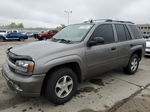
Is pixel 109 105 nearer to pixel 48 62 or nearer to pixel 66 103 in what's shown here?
pixel 66 103

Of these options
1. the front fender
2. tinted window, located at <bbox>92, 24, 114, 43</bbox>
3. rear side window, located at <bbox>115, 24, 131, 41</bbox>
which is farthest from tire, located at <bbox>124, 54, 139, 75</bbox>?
the front fender

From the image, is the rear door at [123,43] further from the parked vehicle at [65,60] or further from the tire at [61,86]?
the tire at [61,86]

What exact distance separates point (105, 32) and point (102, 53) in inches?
25.3

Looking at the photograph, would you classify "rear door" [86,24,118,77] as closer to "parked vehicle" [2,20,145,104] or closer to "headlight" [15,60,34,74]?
"parked vehicle" [2,20,145,104]

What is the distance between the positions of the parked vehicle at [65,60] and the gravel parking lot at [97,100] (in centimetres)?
28

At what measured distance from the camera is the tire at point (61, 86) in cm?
260

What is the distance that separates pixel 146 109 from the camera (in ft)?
8.89

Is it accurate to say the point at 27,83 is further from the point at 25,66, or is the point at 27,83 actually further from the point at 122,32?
the point at 122,32

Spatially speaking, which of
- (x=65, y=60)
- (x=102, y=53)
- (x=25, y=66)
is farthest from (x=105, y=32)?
(x=25, y=66)

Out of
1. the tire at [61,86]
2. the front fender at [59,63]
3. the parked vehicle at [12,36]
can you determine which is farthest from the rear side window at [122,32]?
the parked vehicle at [12,36]

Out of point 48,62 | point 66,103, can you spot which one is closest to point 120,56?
point 66,103

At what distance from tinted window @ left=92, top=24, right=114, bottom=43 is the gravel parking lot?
4.29ft

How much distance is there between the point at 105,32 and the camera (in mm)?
3637

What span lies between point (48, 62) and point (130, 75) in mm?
3384
